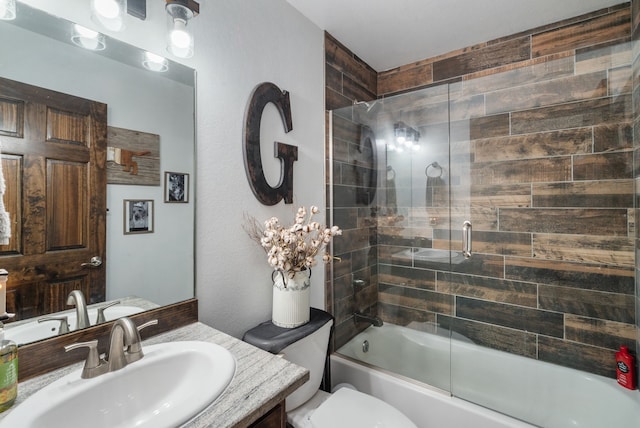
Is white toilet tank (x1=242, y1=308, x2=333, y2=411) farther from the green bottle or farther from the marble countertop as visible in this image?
the green bottle

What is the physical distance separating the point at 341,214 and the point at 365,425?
1255 millimetres

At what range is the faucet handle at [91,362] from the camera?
815mm

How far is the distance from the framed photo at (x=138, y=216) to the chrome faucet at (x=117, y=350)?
0.36 metres

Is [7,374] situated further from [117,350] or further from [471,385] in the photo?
[471,385]

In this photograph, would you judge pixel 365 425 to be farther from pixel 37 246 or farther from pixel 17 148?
pixel 17 148

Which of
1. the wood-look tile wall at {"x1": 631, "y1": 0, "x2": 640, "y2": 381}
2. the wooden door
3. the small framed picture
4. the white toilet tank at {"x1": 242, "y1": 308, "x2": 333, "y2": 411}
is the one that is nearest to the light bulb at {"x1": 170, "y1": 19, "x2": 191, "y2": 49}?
the wooden door

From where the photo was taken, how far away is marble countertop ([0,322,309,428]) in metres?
0.70

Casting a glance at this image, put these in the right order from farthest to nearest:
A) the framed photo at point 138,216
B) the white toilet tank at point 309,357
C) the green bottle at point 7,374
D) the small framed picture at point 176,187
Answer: the white toilet tank at point 309,357, the small framed picture at point 176,187, the framed photo at point 138,216, the green bottle at point 7,374

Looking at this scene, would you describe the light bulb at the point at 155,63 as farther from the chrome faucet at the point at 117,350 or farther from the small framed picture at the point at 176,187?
the chrome faucet at the point at 117,350

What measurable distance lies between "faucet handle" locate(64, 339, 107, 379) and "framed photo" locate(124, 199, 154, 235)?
0.39 metres

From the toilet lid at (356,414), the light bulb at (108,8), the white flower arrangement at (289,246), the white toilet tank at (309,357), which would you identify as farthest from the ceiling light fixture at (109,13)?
the toilet lid at (356,414)

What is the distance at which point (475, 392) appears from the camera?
1.77m

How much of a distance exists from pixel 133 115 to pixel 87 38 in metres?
0.26

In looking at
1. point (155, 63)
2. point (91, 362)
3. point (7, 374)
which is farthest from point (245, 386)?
point (155, 63)
